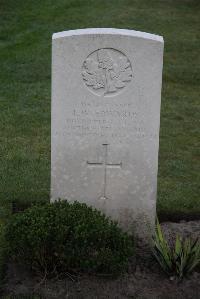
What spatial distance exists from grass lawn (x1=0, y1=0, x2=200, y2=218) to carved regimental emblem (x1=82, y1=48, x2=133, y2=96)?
5.97 feet

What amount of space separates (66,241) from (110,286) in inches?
22.0

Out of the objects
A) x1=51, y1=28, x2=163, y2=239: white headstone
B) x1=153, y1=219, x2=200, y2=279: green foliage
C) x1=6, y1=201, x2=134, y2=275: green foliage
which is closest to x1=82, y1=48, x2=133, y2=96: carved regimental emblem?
x1=51, y1=28, x2=163, y2=239: white headstone

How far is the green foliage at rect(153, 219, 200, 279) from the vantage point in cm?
577

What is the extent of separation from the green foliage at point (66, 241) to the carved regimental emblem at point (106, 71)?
1.13 meters

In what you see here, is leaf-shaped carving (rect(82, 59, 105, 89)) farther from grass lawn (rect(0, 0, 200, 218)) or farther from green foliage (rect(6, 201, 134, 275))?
grass lawn (rect(0, 0, 200, 218))

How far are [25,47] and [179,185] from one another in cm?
835

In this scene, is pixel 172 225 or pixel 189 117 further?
pixel 189 117

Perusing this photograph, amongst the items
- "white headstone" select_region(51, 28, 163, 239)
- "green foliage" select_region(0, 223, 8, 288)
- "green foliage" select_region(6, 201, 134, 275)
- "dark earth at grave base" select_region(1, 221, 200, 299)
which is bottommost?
"dark earth at grave base" select_region(1, 221, 200, 299)

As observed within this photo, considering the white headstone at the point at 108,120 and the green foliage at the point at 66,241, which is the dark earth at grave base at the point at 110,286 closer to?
the green foliage at the point at 66,241

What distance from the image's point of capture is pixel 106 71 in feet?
20.1

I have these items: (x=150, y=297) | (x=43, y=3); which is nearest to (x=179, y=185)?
(x=150, y=297)

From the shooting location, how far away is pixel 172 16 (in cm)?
1889

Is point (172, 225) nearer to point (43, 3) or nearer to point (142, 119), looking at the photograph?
point (142, 119)

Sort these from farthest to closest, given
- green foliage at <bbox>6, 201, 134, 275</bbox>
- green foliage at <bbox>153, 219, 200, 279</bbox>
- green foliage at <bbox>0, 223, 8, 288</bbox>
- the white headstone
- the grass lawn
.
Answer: the grass lawn
the white headstone
green foliage at <bbox>0, 223, 8, 288</bbox>
green foliage at <bbox>153, 219, 200, 279</bbox>
green foliage at <bbox>6, 201, 134, 275</bbox>
